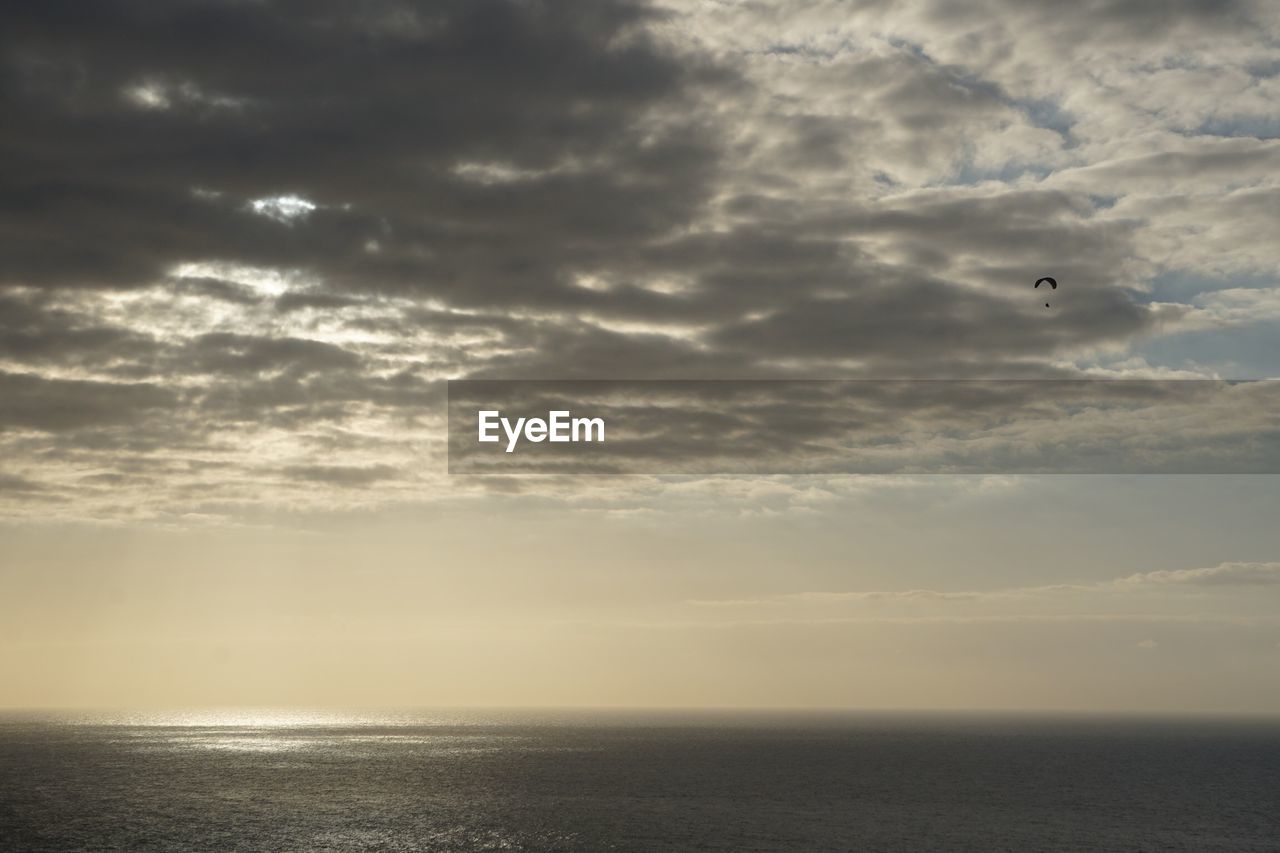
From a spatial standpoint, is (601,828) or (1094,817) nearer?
(601,828)

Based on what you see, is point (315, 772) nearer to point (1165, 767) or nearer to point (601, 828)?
point (601, 828)

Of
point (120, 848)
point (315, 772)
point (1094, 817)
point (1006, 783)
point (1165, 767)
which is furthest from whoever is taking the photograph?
point (1165, 767)

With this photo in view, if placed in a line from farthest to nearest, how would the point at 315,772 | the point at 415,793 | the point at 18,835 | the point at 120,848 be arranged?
the point at 315,772 → the point at 415,793 → the point at 18,835 → the point at 120,848

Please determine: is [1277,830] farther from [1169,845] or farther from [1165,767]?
[1165,767]

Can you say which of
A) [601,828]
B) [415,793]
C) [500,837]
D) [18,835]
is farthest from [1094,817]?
[18,835]

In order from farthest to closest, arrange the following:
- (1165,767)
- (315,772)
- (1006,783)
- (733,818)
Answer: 1. (1165,767)
2. (315,772)
3. (1006,783)
4. (733,818)

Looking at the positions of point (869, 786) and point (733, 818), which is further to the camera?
point (869, 786)

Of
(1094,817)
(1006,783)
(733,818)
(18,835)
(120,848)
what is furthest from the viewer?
(1006,783)

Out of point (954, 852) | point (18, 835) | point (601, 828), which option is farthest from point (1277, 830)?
point (18, 835)

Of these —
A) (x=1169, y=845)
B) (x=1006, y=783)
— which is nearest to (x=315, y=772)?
(x=1006, y=783)
